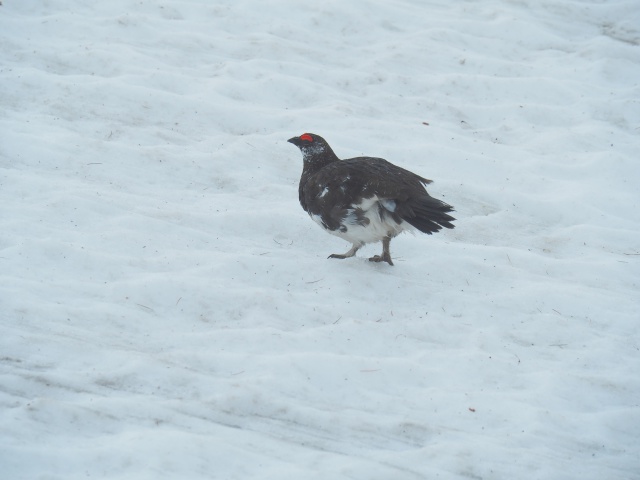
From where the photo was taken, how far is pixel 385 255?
5.17m

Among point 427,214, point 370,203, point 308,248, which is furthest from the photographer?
point 308,248

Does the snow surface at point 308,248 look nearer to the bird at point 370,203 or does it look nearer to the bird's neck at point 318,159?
the bird at point 370,203

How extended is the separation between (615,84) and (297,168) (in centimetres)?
369

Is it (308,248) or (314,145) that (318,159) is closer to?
(314,145)

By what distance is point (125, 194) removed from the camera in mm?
5496

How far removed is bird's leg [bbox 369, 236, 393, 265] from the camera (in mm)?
5118

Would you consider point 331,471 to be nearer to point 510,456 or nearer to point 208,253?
point 510,456

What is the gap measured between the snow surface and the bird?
0.32 metres

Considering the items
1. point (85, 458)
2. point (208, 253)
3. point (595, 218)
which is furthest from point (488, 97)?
point (85, 458)

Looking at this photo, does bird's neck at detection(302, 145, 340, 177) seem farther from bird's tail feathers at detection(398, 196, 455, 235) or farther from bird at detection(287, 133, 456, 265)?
bird's tail feathers at detection(398, 196, 455, 235)

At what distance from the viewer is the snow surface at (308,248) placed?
3523 mm

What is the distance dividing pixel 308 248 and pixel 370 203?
0.74m

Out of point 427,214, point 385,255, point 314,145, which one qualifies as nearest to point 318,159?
point 314,145


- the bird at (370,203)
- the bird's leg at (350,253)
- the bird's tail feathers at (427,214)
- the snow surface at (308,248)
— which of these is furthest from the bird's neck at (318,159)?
the bird's tail feathers at (427,214)
